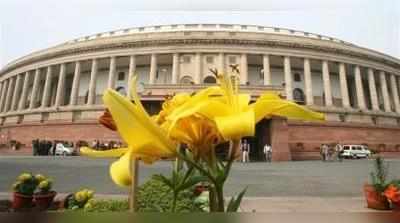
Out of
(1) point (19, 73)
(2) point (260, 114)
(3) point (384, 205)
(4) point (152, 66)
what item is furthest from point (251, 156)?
(1) point (19, 73)

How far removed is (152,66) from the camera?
30.9 m

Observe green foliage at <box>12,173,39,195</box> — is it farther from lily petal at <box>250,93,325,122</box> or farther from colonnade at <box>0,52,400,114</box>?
Answer: colonnade at <box>0,52,400,114</box>

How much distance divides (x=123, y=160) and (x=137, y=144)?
4 cm

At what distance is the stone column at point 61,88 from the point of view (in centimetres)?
3192

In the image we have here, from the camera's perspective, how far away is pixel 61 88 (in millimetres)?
32844

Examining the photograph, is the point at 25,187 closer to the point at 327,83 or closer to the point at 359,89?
the point at 327,83

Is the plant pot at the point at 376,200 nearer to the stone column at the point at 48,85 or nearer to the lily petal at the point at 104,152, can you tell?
the lily petal at the point at 104,152

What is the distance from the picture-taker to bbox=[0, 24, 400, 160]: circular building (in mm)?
29750

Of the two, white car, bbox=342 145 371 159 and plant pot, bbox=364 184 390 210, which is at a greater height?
white car, bbox=342 145 371 159

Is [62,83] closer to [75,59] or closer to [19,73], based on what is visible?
[75,59]

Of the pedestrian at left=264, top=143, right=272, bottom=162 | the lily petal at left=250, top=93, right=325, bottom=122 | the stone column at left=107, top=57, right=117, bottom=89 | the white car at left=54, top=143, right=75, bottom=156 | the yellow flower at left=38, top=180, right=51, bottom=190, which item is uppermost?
the stone column at left=107, top=57, right=117, bottom=89

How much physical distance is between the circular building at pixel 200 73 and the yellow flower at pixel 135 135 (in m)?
27.4

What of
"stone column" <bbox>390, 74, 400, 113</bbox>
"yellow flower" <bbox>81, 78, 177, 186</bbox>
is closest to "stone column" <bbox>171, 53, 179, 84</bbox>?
"stone column" <bbox>390, 74, 400, 113</bbox>

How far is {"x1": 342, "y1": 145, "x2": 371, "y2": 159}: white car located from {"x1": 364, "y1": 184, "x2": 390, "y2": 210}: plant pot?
839 inches
